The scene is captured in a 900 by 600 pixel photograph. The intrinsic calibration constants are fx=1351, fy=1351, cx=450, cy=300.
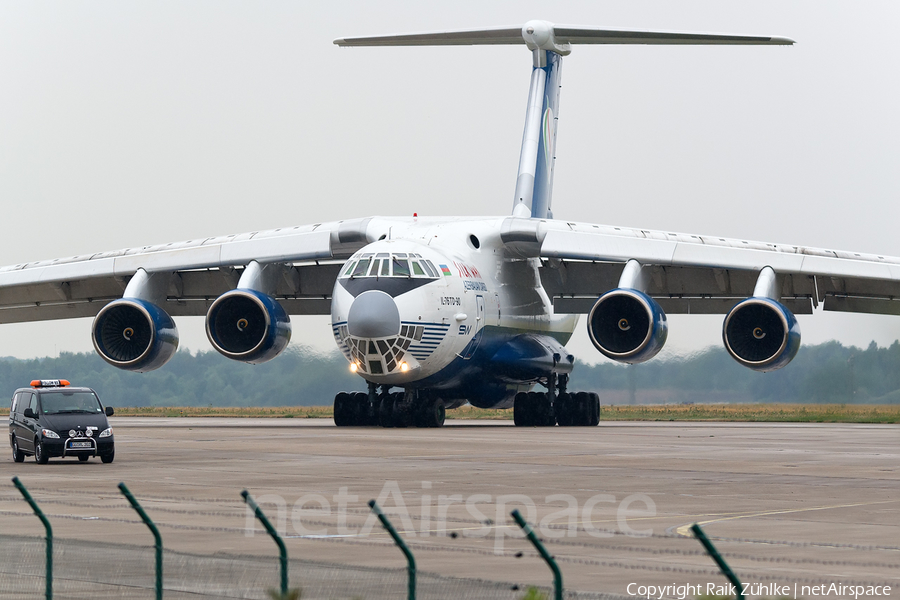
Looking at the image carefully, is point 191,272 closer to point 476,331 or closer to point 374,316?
point 476,331

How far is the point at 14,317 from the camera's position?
37.9 meters

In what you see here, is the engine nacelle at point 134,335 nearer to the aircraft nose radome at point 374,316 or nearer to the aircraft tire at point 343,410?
the aircraft tire at point 343,410

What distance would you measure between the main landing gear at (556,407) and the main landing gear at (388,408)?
2331 mm

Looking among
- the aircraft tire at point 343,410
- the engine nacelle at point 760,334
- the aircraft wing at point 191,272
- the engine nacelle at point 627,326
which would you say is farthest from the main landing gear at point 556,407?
the engine nacelle at point 760,334

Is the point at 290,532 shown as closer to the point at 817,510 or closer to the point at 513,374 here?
the point at 817,510

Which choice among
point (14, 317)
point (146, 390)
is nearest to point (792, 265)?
point (14, 317)

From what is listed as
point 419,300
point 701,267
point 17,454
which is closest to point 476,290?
point 419,300

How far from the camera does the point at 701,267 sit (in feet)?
98.0

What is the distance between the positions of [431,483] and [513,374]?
1691 cm

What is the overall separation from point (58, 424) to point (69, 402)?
100cm

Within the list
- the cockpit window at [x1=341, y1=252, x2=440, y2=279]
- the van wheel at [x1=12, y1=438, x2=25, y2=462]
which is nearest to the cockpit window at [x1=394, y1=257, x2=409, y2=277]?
the cockpit window at [x1=341, y1=252, x2=440, y2=279]

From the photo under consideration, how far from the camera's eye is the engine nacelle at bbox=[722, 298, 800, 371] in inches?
1053

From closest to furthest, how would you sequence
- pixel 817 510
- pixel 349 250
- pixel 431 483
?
pixel 817 510 < pixel 431 483 < pixel 349 250

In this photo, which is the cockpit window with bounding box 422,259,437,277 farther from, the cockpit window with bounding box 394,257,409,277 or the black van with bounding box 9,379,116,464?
the black van with bounding box 9,379,116,464
